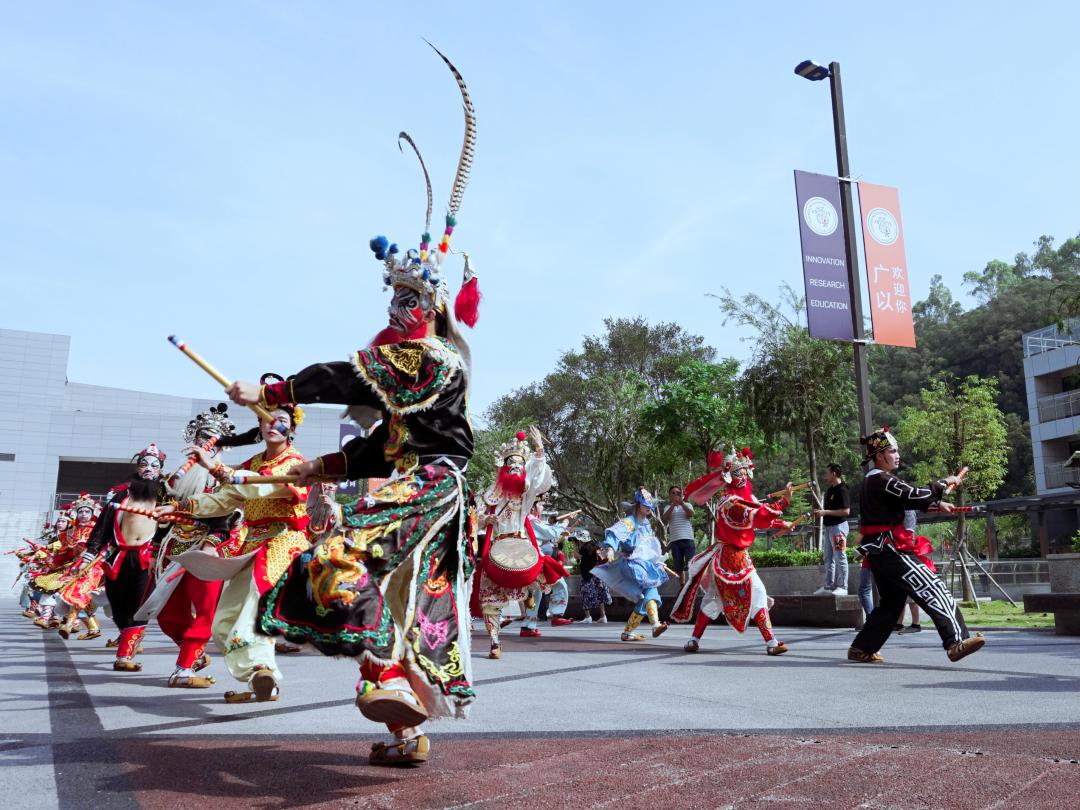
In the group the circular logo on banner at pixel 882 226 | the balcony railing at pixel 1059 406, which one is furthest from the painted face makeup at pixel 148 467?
the balcony railing at pixel 1059 406

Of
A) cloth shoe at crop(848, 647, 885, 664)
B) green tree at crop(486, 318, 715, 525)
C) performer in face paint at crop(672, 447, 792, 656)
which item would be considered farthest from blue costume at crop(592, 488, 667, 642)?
green tree at crop(486, 318, 715, 525)

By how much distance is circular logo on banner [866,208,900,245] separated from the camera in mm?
11859

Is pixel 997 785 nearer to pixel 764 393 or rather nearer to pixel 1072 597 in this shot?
pixel 1072 597

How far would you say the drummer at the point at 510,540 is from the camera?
30.5 feet

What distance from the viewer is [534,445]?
8148 mm

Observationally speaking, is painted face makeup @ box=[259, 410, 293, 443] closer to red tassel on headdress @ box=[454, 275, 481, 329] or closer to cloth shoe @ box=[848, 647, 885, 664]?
red tassel on headdress @ box=[454, 275, 481, 329]

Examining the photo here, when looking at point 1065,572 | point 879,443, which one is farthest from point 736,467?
point 1065,572

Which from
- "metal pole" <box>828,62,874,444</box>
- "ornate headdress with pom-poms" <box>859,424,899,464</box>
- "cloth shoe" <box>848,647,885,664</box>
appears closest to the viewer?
"cloth shoe" <box>848,647,885,664</box>

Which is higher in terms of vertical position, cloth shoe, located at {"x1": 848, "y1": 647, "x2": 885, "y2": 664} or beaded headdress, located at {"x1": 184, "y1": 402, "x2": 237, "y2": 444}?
beaded headdress, located at {"x1": 184, "y1": 402, "x2": 237, "y2": 444}

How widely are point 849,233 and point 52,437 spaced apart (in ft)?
180

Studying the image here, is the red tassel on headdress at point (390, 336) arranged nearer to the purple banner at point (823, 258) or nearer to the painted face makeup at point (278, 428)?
the painted face makeup at point (278, 428)

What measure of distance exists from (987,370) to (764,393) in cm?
4253

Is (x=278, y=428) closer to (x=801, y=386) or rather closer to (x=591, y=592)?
(x=591, y=592)

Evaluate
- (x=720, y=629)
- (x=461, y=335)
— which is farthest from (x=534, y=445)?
(x=720, y=629)
